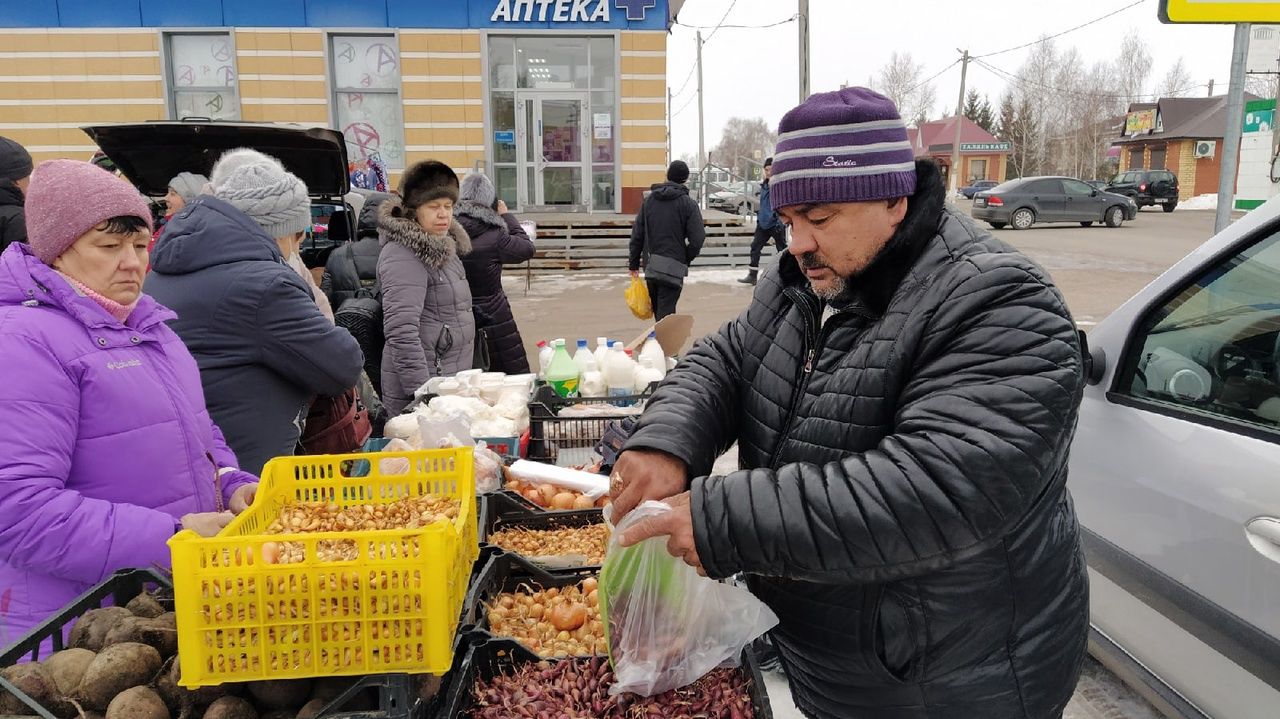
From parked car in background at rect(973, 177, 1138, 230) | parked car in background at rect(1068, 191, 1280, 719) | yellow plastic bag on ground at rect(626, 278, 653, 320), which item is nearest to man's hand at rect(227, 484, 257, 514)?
parked car in background at rect(1068, 191, 1280, 719)

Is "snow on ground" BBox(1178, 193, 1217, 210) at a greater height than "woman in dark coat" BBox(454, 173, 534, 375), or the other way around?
"snow on ground" BBox(1178, 193, 1217, 210)

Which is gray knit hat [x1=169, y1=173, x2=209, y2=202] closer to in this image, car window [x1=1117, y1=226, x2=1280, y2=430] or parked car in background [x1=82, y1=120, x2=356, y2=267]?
parked car in background [x1=82, y1=120, x2=356, y2=267]

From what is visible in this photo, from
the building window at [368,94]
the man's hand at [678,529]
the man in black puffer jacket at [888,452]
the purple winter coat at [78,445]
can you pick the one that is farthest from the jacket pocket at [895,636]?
the building window at [368,94]

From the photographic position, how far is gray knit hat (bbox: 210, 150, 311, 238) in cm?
313

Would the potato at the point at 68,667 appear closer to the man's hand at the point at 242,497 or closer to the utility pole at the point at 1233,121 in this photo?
the man's hand at the point at 242,497

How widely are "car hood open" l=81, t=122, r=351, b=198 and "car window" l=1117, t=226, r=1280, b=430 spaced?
197 inches

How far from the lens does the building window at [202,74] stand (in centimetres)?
1780

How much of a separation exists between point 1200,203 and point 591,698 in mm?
47207

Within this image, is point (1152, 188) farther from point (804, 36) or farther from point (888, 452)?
point (888, 452)

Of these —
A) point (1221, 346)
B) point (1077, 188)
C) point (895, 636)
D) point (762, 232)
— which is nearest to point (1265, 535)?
point (1221, 346)

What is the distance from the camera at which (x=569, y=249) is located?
1662 centimetres

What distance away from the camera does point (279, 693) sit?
1524 mm

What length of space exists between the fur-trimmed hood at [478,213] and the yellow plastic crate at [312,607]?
13.9 ft

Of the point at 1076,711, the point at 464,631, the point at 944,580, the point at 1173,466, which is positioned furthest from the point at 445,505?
the point at 1076,711
